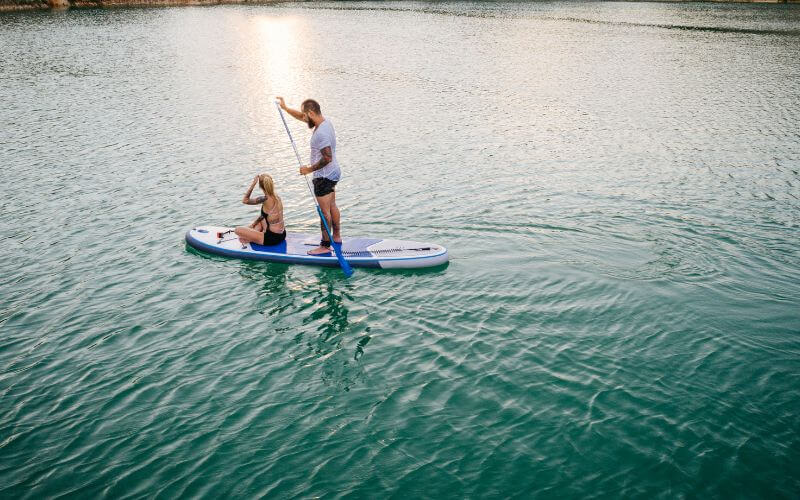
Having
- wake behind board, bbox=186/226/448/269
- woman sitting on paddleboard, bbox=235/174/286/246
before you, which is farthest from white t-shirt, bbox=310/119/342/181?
wake behind board, bbox=186/226/448/269

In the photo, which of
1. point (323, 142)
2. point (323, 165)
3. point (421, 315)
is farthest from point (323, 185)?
point (421, 315)

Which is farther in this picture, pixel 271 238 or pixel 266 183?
pixel 271 238

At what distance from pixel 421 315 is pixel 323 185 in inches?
140

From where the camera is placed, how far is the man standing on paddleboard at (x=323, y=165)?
1167cm

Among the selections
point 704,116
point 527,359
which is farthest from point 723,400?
point 704,116

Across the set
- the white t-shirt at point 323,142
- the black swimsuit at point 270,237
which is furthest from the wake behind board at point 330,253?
the white t-shirt at point 323,142

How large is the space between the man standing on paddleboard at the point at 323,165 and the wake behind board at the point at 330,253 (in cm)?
36

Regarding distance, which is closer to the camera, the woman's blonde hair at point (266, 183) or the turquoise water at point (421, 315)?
the turquoise water at point (421, 315)

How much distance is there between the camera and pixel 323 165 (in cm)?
1185

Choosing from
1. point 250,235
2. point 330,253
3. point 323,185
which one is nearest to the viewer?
point 323,185

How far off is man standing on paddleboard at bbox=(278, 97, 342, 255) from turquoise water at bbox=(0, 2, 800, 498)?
3.39 feet

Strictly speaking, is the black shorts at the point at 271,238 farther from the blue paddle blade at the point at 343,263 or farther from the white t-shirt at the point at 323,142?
the white t-shirt at the point at 323,142

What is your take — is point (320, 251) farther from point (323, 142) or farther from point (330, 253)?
point (323, 142)

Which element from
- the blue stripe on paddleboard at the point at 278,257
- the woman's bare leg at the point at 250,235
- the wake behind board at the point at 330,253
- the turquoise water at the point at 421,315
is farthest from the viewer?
the woman's bare leg at the point at 250,235
